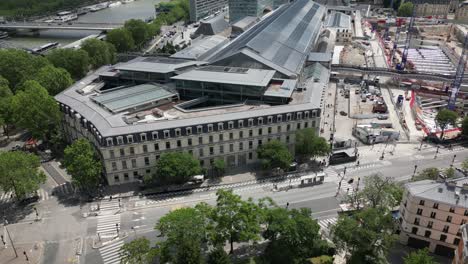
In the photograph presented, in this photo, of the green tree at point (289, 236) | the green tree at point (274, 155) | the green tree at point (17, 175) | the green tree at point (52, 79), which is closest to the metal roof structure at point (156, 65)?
the green tree at point (52, 79)

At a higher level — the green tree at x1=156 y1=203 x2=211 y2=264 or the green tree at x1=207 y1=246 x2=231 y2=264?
the green tree at x1=156 y1=203 x2=211 y2=264

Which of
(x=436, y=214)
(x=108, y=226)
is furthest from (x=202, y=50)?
(x=436, y=214)

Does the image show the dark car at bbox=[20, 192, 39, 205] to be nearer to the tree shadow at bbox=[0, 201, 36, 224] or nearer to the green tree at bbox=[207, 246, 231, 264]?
the tree shadow at bbox=[0, 201, 36, 224]

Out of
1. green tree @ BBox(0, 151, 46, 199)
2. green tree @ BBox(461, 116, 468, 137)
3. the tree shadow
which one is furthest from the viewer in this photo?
green tree @ BBox(461, 116, 468, 137)

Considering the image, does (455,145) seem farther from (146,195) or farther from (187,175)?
(146,195)

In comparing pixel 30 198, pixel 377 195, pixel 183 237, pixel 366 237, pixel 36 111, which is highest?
pixel 36 111

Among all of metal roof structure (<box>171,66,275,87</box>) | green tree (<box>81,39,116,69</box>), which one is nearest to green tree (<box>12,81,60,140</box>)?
metal roof structure (<box>171,66,275,87</box>)

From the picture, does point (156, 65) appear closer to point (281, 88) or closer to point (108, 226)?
→ point (281, 88)
